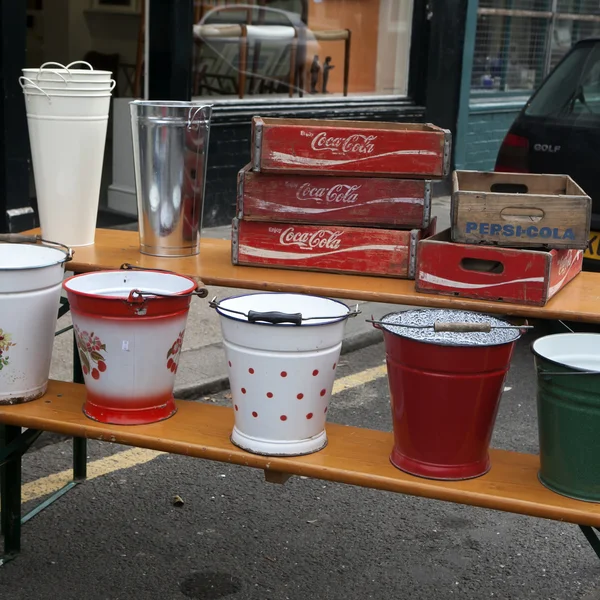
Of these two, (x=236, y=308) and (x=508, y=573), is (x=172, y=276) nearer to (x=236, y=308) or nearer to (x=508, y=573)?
(x=236, y=308)

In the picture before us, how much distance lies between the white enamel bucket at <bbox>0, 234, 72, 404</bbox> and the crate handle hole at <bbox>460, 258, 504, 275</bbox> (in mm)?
1163

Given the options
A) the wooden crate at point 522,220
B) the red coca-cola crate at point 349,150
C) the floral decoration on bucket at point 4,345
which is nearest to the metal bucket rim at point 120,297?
the floral decoration on bucket at point 4,345

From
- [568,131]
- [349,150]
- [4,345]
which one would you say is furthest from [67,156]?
[568,131]

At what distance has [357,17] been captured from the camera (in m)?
9.27

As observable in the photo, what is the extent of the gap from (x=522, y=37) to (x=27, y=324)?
9665 millimetres

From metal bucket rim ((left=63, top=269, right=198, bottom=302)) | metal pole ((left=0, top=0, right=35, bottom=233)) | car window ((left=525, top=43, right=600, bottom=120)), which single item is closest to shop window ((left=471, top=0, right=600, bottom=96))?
car window ((left=525, top=43, right=600, bottom=120))

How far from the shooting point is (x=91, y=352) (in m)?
2.62

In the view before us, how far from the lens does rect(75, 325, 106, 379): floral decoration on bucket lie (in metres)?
2.60

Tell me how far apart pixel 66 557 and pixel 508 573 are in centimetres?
149

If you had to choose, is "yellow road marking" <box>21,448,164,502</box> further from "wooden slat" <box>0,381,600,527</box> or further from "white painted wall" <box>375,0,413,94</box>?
"white painted wall" <box>375,0,413,94</box>

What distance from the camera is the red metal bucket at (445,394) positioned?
2326 millimetres

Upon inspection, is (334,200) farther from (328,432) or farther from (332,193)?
(328,432)

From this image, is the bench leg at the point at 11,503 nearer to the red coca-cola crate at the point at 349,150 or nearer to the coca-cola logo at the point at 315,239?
the coca-cola logo at the point at 315,239

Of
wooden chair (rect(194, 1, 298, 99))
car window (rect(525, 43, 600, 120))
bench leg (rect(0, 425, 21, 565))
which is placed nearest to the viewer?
bench leg (rect(0, 425, 21, 565))
